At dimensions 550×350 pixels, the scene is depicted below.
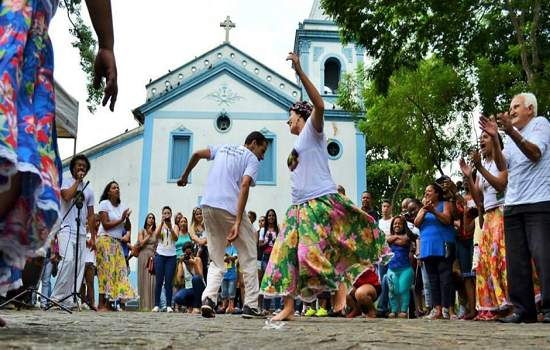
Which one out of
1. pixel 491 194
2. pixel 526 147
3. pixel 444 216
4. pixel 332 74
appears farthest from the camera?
pixel 332 74

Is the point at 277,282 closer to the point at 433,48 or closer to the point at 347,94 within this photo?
the point at 433,48

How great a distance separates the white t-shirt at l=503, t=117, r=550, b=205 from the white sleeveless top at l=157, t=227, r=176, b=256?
7.04 meters

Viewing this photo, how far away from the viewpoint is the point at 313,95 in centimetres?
486

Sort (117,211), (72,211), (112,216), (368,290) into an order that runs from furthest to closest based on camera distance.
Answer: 1. (117,211)
2. (112,216)
3. (72,211)
4. (368,290)

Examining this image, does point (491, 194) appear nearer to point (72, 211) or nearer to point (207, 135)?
point (72, 211)

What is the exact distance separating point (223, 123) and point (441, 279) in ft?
57.7

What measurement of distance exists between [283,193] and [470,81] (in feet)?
33.5

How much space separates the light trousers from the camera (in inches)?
251

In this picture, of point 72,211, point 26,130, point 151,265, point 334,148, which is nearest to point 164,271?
point 151,265

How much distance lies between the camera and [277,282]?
5051 millimetres

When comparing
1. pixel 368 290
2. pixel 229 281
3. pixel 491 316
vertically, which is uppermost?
pixel 229 281

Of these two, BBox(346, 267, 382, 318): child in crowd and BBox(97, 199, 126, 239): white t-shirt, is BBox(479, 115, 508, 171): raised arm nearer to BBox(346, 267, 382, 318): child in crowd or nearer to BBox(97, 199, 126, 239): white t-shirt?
BBox(346, 267, 382, 318): child in crowd

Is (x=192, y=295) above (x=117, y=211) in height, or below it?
below

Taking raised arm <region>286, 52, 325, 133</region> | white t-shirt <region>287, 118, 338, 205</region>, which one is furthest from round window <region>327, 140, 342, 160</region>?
raised arm <region>286, 52, 325, 133</region>
